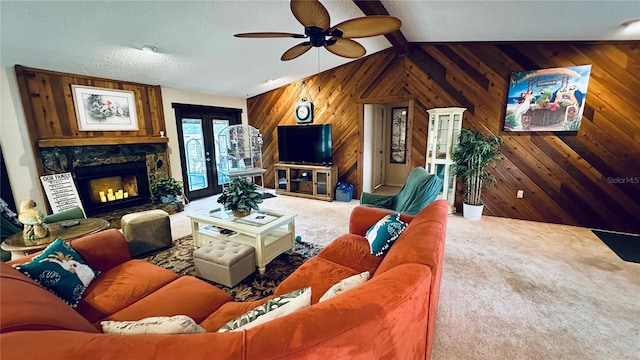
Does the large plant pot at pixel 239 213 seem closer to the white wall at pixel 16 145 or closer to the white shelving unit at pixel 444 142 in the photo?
the white wall at pixel 16 145

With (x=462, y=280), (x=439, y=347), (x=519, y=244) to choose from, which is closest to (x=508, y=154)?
(x=519, y=244)

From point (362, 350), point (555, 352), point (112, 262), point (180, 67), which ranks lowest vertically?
point (555, 352)

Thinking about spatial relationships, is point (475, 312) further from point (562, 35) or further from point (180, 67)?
point (180, 67)

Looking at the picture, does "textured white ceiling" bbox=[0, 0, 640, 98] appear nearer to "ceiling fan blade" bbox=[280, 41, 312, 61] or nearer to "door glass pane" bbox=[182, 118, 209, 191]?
"ceiling fan blade" bbox=[280, 41, 312, 61]

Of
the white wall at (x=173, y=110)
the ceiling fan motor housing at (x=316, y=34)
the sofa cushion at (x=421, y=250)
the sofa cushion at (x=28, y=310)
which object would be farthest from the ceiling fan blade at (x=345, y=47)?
the white wall at (x=173, y=110)

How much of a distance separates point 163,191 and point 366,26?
175 inches

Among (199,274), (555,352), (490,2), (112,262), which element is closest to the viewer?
(555,352)

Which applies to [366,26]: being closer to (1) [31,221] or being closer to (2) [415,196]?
(2) [415,196]

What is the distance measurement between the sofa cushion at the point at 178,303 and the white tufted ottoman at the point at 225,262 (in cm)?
57

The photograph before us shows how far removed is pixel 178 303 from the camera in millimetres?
1466

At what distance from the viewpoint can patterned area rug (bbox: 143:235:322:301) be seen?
2268 millimetres

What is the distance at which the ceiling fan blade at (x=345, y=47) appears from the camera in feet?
8.16

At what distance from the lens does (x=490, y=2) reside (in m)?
2.73

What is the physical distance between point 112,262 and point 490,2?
171 inches
